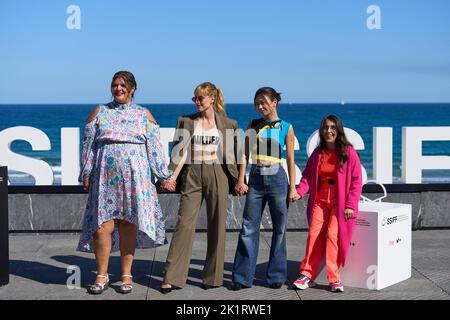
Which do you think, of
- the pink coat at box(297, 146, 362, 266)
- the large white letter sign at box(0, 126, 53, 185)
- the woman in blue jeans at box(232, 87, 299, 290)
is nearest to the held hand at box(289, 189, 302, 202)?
the woman in blue jeans at box(232, 87, 299, 290)

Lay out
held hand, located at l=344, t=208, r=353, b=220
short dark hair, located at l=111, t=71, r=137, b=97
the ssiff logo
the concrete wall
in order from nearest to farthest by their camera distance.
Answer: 1. short dark hair, located at l=111, t=71, r=137, b=97
2. held hand, located at l=344, t=208, r=353, b=220
3. the ssiff logo
4. the concrete wall

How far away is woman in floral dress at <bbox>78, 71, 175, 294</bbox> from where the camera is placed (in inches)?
258

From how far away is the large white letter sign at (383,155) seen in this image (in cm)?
1070

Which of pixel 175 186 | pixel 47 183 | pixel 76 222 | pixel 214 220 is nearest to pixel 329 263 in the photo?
pixel 214 220

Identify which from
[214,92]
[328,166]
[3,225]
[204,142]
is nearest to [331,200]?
[328,166]

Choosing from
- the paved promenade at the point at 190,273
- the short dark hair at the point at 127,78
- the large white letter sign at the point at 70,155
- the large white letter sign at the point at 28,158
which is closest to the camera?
the short dark hair at the point at 127,78

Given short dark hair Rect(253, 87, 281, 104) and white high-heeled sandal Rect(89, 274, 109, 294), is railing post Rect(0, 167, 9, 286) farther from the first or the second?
short dark hair Rect(253, 87, 281, 104)

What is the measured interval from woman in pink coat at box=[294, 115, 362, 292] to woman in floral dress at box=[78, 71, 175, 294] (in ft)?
4.33

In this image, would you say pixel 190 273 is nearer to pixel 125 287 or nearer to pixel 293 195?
pixel 125 287

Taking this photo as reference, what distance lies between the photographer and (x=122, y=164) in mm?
6539

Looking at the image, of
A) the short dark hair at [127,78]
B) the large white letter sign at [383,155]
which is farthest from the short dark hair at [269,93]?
the large white letter sign at [383,155]

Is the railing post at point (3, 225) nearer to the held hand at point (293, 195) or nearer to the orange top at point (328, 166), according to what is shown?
the held hand at point (293, 195)

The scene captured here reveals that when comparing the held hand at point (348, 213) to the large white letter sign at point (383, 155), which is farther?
the large white letter sign at point (383, 155)

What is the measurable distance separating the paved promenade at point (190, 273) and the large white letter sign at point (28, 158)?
0.90 m
